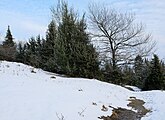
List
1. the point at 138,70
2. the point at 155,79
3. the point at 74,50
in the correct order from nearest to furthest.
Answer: the point at 74,50
the point at 155,79
the point at 138,70

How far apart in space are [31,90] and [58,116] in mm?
2703

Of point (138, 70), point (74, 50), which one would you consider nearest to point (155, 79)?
point (138, 70)

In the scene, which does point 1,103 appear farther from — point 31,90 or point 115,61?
point 115,61

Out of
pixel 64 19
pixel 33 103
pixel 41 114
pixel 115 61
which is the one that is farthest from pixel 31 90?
pixel 115 61

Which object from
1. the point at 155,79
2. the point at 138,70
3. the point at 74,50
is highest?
the point at 74,50

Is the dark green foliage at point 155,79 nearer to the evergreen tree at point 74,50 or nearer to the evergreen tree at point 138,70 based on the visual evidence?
the evergreen tree at point 138,70

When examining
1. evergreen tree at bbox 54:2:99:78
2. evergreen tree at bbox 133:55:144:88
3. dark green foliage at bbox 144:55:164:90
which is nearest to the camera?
evergreen tree at bbox 54:2:99:78

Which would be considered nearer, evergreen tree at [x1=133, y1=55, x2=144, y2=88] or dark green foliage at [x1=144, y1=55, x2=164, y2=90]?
dark green foliage at [x1=144, y1=55, x2=164, y2=90]

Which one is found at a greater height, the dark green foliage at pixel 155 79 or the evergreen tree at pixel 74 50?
the evergreen tree at pixel 74 50

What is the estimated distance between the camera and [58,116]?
8945 mm

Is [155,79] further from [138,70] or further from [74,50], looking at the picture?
[74,50]

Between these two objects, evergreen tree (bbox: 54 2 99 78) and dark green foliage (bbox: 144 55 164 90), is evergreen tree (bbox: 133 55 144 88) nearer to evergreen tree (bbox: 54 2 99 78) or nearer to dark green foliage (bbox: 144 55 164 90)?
dark green foliage (bbox: 144 55 164 90)

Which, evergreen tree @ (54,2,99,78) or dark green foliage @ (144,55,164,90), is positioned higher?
evergreen tree @ (54,2,99,78)

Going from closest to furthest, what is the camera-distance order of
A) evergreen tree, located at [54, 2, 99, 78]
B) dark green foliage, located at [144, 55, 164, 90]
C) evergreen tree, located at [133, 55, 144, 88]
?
evergreen tree, located at [54, 2, 99, 78] < dark green foliage, located at [144, 55, 164, 90] < evergreen tree, located at [133, 55, 144, 88]
